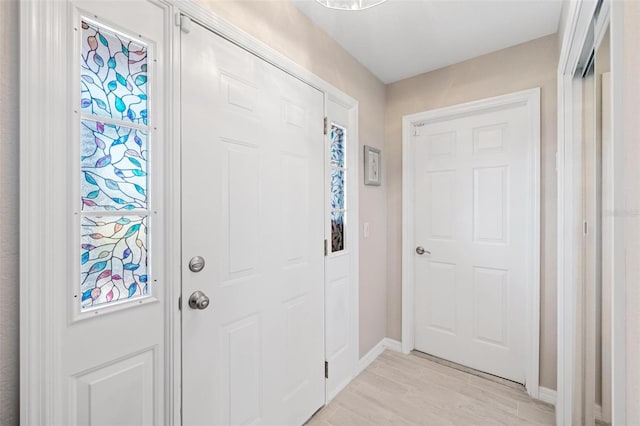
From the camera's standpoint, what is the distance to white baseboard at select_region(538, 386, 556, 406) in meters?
1.99

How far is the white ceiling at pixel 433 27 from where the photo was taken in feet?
5.77

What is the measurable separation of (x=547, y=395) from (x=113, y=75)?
2.97m

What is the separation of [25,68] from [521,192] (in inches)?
104

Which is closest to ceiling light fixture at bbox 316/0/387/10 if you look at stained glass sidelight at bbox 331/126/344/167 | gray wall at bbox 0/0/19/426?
stained glass sidelight at bbox 331/126/344/167

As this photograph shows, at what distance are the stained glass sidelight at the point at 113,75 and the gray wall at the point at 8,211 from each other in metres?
0.16

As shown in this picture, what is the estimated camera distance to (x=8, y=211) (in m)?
0.82

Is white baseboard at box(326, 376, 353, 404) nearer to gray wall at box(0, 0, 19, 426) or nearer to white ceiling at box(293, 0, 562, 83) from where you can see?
gray wall at box(0, 0, 19, 426)

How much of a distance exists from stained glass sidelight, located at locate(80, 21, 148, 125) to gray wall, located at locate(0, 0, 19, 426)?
16 centimetres

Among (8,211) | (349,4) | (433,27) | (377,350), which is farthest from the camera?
(377,350)

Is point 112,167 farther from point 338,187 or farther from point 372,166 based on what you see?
point 372,166

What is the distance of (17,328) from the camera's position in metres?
0.84

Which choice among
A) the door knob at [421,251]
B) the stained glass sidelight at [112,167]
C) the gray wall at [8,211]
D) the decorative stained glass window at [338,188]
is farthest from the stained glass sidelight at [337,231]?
the gray wall at [8,211]

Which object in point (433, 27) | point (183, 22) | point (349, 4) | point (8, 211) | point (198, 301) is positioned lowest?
point (198, 301)

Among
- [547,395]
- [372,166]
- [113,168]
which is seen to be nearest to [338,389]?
[547,395]
